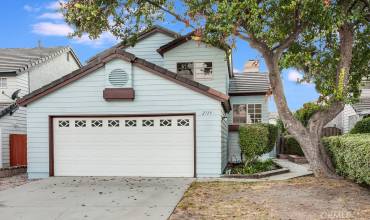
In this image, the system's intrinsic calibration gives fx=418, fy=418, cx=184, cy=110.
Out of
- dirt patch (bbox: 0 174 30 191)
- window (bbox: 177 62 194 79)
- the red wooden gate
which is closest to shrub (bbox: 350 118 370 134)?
window (bbox: 177 62 194 79)

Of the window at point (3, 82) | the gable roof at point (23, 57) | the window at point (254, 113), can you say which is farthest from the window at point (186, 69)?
the window at point (3, 82)

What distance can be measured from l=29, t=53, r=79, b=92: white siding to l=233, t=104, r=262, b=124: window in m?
12.0

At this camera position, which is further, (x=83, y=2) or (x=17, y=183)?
(x=83, y=2)

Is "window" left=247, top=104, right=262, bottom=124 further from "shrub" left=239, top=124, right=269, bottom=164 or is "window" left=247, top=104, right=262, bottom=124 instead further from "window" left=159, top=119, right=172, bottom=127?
"window" left=159, top=119, right=172, bottom=127

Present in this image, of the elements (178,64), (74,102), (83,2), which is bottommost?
(74,102)

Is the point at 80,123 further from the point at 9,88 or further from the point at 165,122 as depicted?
the point at 9,88

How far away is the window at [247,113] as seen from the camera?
2247cm

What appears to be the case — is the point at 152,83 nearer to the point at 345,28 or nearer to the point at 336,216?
the point at 345,28

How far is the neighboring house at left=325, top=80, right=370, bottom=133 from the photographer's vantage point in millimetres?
25228

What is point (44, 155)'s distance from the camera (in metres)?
15.6

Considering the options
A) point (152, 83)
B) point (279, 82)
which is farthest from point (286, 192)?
point (152, 83)

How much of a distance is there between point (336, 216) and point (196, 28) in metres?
8.41

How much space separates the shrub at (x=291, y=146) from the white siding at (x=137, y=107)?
13.5 m

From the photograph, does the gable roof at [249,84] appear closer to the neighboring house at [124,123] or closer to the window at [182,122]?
the neighboring house at [124,123]
